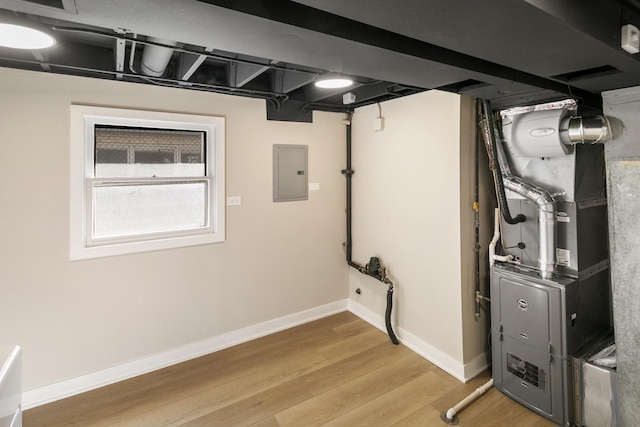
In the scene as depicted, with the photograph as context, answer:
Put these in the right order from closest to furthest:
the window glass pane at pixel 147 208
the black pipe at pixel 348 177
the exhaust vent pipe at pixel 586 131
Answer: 1. the exhaust vent pipe at pixel 586 131
2. the window glass pane at pixel 147 208
3. the black pipe at pixel 348 177

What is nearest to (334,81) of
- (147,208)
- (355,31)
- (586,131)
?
(355,31)

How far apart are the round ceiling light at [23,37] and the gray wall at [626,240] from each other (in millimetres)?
3046

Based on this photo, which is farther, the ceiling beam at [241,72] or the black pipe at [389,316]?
the black pipe at [389,316]

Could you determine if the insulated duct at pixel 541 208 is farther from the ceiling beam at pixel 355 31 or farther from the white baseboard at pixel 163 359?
the white baseboard at pixel 163 359

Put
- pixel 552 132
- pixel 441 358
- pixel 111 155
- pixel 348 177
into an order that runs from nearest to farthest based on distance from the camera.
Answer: pixel 552 132 → pixel 111 155 → pixel 441 358 → pixel 348 177

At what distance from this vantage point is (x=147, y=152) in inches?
107

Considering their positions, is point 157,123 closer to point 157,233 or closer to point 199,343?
point 157,233

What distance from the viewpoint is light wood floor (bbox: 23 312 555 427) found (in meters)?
2.15

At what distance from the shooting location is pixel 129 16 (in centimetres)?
106

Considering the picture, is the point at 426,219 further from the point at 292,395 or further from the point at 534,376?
the point at 292,395

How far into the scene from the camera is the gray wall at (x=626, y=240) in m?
1.80

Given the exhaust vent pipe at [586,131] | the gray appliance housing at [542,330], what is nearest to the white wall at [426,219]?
the gray appliance housing at [542,330]

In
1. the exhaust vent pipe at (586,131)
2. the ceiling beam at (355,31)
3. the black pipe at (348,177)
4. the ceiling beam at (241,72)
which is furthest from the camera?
the black pipe at (348,177)

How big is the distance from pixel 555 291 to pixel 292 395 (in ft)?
6.36
